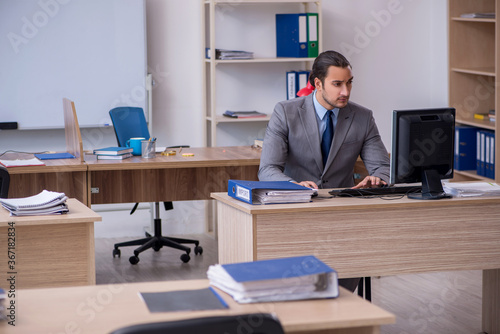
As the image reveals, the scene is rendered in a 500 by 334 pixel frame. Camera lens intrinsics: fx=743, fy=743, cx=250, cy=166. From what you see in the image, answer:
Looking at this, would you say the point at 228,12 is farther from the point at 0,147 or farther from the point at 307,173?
the point at 307,173

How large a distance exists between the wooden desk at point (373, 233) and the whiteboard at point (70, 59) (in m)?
2.91

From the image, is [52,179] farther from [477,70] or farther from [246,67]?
[477,70]

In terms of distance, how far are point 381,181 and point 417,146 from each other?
41 cm

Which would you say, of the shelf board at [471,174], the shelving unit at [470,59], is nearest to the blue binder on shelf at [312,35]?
the shelving unit at [470,59]

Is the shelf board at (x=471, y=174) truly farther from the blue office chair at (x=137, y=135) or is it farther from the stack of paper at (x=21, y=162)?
the stack of paper at (x=21, y=162)

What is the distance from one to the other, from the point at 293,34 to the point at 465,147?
1.64 metres

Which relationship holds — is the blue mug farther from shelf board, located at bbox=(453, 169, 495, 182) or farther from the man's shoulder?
shelf board, located at bbox=(453, 169, 495, 182)

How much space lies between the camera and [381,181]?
3.42 meters

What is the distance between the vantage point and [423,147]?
3.07m

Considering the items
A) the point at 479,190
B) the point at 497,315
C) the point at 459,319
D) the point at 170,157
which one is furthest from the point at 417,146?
the point at 170,157

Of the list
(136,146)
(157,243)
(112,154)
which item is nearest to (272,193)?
(112,154)

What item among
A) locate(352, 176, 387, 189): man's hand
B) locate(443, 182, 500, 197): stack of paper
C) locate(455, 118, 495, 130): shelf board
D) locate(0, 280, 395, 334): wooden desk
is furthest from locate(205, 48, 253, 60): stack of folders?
locate(0, 280, 395, 334): wooden desk

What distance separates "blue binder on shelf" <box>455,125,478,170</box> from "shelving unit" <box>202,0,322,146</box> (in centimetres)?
134

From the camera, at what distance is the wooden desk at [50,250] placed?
288cm
